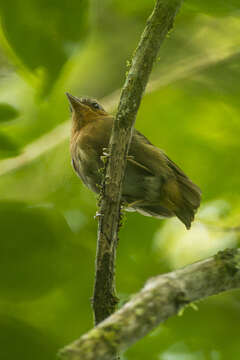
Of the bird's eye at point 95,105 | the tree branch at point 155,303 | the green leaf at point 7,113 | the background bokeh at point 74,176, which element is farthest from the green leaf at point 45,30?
the tree branch at point 155,303

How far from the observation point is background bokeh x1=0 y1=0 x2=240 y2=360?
351 cm

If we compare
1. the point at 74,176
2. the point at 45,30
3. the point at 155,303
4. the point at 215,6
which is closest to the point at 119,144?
the point at 155,303

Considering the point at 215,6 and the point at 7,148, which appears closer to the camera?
the point at 215,6

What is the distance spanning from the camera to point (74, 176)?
486cm

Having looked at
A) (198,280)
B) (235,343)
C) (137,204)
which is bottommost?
(198,280)

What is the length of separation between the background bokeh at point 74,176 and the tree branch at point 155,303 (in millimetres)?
1393

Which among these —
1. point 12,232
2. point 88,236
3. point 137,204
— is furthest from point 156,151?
point 12,232

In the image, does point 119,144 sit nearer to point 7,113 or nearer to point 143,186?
point 7,113

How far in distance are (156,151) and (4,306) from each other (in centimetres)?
144

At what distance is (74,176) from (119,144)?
2.17 m

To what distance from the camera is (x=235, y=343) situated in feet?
11.9

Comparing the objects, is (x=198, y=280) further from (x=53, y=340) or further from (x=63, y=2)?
(x=63, y=2)

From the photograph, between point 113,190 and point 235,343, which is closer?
A: point 113,190

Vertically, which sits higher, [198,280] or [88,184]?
[88,184]
